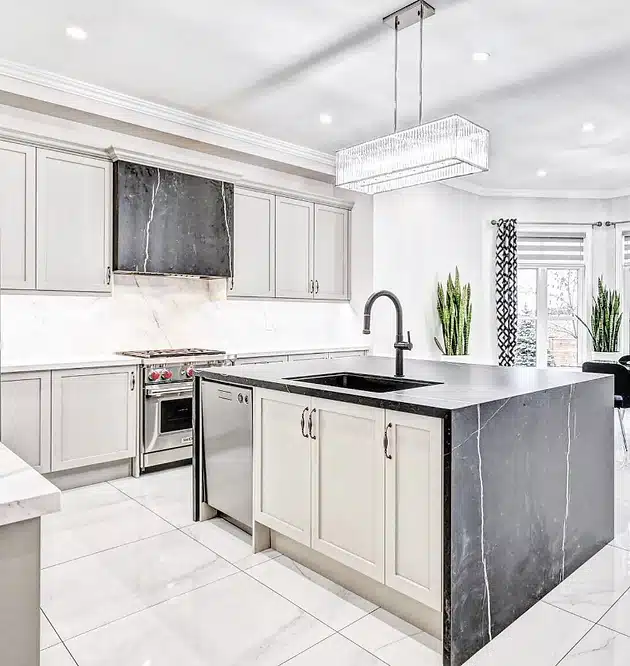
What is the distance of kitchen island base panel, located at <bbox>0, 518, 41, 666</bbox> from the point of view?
0.94m

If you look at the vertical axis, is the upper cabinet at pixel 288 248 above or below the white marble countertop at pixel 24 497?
above

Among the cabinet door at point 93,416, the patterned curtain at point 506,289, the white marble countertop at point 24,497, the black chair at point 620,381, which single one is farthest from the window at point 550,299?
→ the white marble countertop at point 24,497

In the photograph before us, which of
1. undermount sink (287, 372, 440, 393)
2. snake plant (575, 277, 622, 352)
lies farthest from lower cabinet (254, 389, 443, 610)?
snake plant (575, 277, 622, 352)

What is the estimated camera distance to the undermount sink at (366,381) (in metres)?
2.68

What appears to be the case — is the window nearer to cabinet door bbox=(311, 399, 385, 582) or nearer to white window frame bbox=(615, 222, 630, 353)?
white window frame bbox=(615, 222, 630, 353)

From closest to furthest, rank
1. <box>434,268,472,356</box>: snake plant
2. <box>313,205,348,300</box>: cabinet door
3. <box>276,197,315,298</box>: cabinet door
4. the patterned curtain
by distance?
1. <box>276,197,315,298</box>: cabinet door
2. <box>313,205,348,300</box>: cabinet door
3. <box>434,268,472,356</box>: snake plant
4. the patterned curtain

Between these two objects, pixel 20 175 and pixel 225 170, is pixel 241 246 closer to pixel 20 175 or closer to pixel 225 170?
pixel 225 170

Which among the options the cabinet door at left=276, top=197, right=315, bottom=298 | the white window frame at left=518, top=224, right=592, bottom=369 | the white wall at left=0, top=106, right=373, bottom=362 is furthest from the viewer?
the white window frame at left=518, top=224, right=592, bottom=369

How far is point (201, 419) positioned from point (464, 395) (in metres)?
1.61

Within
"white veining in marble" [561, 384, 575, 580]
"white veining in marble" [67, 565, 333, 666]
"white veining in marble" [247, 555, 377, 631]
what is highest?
"white veining in marble" [561, 384, 575, 580]

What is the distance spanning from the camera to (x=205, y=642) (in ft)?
6.54

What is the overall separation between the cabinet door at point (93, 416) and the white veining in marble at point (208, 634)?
184 centimetres

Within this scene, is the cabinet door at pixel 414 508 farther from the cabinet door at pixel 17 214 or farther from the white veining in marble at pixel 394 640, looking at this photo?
the cabinet door at pixel 17 214

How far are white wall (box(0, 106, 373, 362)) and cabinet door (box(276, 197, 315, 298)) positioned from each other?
26 cm
